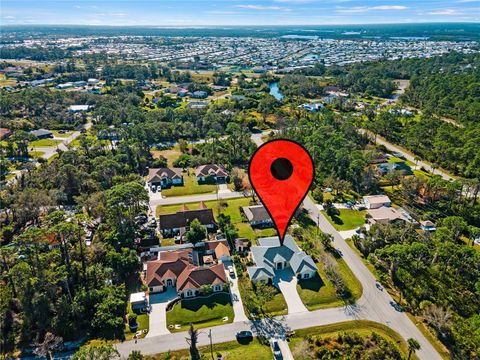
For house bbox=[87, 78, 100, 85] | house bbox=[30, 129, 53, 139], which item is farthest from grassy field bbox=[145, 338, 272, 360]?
house bbox=[87, 78, 100, 85]

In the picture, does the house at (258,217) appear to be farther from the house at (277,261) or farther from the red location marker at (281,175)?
the red location marker at (281,175)

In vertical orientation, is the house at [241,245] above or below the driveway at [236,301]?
above

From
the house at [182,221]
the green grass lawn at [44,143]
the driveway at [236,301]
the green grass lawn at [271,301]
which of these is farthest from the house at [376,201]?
the green grass lawn at [44,143]

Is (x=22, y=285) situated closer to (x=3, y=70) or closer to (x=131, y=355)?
(x=131, y=355)

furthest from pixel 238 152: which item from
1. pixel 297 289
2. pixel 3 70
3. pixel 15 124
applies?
pixel 3 70

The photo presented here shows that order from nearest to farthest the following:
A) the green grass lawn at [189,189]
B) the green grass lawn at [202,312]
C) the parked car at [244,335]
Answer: the parked car at [244,335] < the green grass lawn at [202,312] < the green grass lawn at [189,189]

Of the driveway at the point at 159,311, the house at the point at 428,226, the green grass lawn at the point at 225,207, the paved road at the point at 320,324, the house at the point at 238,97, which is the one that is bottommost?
the driveway at the point at 159,311

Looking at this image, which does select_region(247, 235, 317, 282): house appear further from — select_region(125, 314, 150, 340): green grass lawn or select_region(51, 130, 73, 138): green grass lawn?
select_region(51, 130, 73, 138): green grass lawn
